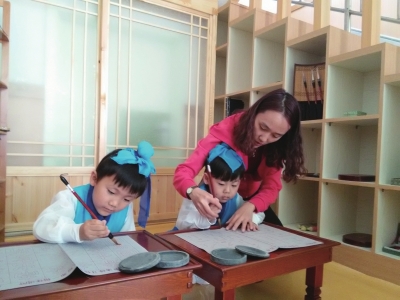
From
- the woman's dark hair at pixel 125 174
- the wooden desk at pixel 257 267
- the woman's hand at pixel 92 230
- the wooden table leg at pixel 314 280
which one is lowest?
the wooden table leg at pixel 314 280

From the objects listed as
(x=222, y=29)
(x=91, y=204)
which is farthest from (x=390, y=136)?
(x=222, y=29)

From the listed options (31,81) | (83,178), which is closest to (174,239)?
(83,178)

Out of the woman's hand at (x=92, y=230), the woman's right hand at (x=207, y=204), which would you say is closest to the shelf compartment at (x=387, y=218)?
the woman's right hand at (x=207, y=204)

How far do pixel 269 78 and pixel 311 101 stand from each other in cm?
58

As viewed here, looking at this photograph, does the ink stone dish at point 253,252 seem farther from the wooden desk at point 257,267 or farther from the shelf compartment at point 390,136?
the shelf compartment at point 390,136

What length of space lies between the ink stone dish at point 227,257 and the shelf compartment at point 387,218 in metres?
1.07

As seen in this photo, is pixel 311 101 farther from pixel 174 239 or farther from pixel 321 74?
pixel 174 239

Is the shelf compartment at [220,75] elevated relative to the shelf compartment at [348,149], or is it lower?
elevated

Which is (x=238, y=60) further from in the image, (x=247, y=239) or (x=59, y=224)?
(x=59, y=224)

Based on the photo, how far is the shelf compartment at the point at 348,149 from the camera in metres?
1.84

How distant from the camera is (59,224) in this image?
843 millimetres

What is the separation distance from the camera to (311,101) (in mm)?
1973

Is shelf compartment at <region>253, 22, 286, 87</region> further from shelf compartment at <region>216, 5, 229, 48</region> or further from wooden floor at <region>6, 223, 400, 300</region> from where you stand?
wooden floor at <region>6, 223, 400, 300</region>

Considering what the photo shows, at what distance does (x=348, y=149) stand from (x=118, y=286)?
173 cm
